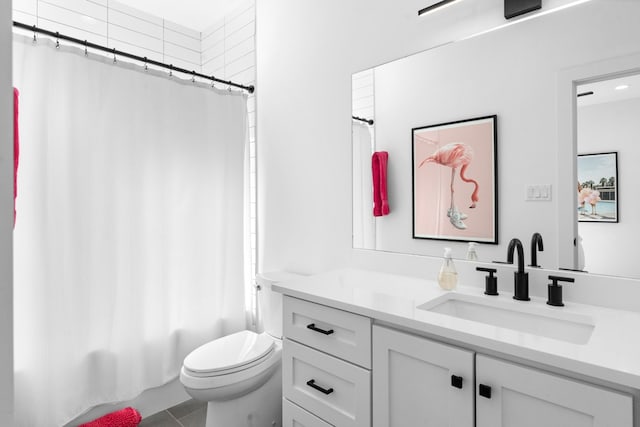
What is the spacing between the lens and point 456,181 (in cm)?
147

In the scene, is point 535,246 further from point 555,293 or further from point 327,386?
point 327,386

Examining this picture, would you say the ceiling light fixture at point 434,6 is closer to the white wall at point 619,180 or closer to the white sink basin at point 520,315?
Result: the white wall at point 619,180

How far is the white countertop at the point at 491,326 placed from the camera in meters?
0.75

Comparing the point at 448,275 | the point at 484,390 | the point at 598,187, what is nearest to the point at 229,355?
the point at 448,275

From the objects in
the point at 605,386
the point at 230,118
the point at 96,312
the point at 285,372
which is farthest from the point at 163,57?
the point at 605,386

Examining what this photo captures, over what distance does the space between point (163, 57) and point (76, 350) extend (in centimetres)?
201

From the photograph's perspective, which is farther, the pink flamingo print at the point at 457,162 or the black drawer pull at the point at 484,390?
the pink flamingo print at the point at 457,162

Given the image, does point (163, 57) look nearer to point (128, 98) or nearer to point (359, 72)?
point (128, 98)

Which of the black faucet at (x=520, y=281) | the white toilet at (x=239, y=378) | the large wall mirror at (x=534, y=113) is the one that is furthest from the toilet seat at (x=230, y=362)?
the black faucet at (x=520, y=281)

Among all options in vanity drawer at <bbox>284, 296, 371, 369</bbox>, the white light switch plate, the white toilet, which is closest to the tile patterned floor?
the white toilet

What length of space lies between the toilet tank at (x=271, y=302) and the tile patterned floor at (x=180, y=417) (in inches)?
25.0

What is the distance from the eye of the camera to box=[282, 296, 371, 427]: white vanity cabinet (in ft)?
3.79

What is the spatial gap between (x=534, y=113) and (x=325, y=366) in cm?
119

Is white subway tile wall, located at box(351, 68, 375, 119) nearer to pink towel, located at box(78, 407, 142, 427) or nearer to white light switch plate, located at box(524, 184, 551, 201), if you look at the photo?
white light switch plate, located at box(524, 184, 551, 201)
